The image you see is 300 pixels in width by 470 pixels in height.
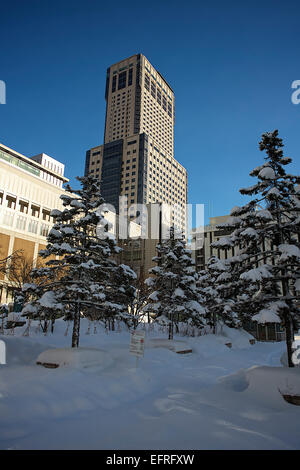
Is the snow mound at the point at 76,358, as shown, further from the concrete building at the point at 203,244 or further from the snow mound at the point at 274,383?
the concrete building at the point at 203,244

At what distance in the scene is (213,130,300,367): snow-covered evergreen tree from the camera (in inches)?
367

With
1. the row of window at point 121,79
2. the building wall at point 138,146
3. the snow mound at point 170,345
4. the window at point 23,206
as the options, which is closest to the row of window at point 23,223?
the window at point 23,206

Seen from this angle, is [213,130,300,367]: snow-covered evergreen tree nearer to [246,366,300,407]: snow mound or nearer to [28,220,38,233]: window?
[246,366,300,407]: snow mound

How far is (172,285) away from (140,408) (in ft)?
48.1

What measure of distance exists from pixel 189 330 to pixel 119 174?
3923 inches

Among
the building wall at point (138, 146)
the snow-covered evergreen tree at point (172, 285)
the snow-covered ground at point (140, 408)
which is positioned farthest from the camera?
the building wall at point (138, 146)

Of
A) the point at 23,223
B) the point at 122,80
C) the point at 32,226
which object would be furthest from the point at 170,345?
the point at 122,80

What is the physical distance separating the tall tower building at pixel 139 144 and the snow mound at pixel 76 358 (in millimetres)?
104540

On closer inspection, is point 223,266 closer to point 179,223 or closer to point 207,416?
point 207,416

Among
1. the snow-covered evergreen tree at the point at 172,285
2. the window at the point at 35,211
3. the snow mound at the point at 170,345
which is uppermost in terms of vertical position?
the window at the point at 35,211

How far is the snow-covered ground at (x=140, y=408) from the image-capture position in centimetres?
545

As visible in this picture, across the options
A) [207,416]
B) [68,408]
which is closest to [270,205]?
[207,416]
